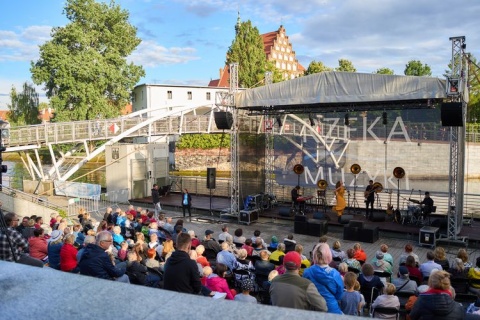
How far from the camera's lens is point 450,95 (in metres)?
11.9

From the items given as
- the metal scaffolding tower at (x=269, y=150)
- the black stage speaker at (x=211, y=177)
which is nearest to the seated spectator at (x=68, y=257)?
the black stage speaker at (x=211, y=177)

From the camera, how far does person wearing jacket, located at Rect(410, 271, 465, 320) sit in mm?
3822

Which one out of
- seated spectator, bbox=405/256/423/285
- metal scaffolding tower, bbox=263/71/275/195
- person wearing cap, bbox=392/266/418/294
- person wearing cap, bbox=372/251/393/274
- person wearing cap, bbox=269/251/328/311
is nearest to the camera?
person wearing cap, bbox=269/251/328/311

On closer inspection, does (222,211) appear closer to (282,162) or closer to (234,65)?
(282,162)

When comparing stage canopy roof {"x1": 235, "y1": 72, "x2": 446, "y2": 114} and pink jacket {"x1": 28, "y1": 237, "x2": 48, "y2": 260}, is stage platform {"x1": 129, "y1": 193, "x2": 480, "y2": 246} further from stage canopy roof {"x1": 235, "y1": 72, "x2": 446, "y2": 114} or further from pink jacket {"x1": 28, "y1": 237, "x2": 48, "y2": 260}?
pink jacket {"x1": 28, "y1": 237, "x2": 48, "y2": 260}

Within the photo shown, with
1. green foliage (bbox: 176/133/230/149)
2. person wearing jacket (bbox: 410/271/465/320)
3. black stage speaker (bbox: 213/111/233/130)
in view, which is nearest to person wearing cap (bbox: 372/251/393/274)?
person wearing jacket (bbox: 410/271/465/320)

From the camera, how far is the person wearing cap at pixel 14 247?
342cm

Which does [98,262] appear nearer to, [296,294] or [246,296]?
[246,296]

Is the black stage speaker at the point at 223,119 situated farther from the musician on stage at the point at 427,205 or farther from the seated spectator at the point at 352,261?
the seated spectator at the point at 352,261

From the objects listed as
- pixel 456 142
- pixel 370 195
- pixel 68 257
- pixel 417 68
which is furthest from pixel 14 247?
pixel 417 68

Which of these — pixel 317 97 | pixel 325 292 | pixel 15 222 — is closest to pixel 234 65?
pixel 317 97

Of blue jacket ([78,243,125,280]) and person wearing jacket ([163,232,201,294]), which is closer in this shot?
person wearing jacket ([163,232,201,294])

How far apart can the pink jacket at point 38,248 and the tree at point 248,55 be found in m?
43.1

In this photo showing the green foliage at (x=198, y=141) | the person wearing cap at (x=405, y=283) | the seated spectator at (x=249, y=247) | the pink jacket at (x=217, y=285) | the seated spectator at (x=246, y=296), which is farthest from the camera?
the green foliage at (x=198, y=141)
